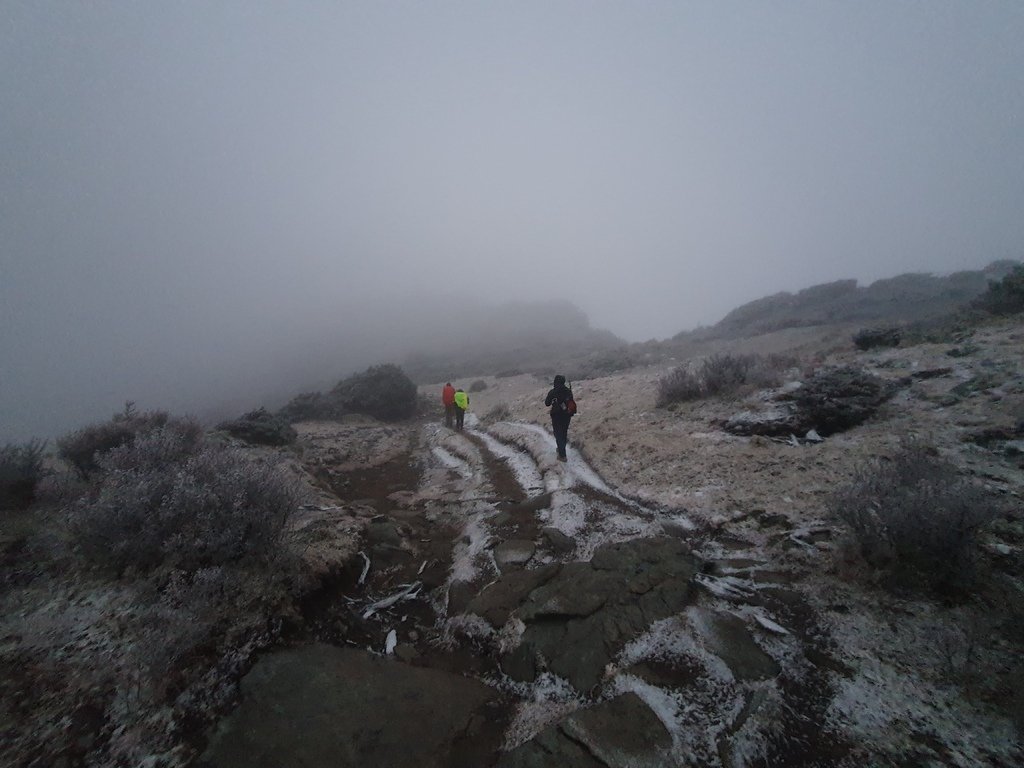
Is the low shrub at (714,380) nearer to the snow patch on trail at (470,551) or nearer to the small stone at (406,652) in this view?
the snow patch on trail at (470,551)

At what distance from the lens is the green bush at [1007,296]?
14172mm

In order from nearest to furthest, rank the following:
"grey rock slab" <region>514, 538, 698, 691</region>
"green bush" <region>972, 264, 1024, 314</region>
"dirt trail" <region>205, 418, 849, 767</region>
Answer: "dirt trail" <region>205, 418, 849, 767</region>
"grey rock slab" <region>514, 538, 698, 691</region>
"green bush" <region>972, 264, 1024, 314</region>

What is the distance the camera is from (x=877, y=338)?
15.1 meters

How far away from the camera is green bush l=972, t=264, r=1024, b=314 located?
1417 cm

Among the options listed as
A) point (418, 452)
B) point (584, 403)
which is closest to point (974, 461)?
point (584, 403)

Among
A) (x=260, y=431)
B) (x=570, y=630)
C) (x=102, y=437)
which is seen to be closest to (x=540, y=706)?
(x=570, y=630)

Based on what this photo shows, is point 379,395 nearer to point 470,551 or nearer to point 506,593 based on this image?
point 470,551

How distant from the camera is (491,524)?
317 inches

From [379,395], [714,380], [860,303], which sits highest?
[860,303]

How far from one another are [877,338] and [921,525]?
1407 cm

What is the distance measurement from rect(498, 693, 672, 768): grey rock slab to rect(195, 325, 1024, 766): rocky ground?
2 cm

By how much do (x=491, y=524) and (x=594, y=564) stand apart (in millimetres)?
2707

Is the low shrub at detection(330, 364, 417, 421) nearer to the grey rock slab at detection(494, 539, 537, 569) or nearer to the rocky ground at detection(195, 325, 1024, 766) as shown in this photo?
the rocky ground at detection(195, 325, 1024, 766)

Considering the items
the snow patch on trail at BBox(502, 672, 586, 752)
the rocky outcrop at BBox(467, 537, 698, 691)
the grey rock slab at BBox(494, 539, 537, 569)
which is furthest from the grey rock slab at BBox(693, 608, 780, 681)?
the grey rock slab at BBox(494, 539, 537, 569)
